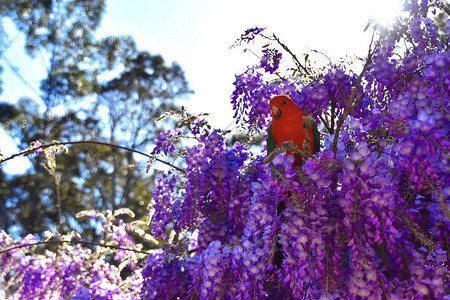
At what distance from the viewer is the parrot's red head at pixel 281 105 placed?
1632 millimetres

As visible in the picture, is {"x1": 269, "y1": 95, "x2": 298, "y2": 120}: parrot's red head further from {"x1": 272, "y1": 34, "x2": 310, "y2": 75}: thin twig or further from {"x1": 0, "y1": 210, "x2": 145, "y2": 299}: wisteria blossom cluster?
{"x1": 0, "y1": 210, "x2": 145, "y2": 299}: wisteria blossom cluster

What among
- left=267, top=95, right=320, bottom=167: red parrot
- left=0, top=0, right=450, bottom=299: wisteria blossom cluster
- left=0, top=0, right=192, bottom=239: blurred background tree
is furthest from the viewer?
left=0, top=0, right=192, bottom=239: blurred background tree

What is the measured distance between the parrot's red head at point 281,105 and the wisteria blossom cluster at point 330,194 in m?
0.14

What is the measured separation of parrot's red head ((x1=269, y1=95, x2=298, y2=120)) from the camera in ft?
5.35

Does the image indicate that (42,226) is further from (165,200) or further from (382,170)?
(382,170)

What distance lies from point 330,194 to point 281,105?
659 millimetres

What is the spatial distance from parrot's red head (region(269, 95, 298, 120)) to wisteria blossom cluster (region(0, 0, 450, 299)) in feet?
0.45

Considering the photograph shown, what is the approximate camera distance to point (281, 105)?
1.65 meters

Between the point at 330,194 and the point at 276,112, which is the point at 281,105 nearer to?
the point at 276,112

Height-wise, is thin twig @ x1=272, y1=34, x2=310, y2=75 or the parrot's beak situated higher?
thin twig @ x1=272, y1=34, x2=310, y2=75

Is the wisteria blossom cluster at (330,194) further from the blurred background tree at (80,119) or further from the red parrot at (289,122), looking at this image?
the blurred background tree at (80,119)

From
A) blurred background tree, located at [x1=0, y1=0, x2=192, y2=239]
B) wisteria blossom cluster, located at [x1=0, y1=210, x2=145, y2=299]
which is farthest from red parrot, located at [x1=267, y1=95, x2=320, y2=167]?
blurred background tree, located at [x1=0, y1=0, x2=192, y2=239]

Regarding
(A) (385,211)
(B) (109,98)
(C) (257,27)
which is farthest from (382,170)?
(B) (109,98)

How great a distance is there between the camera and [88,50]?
12.6 metres
